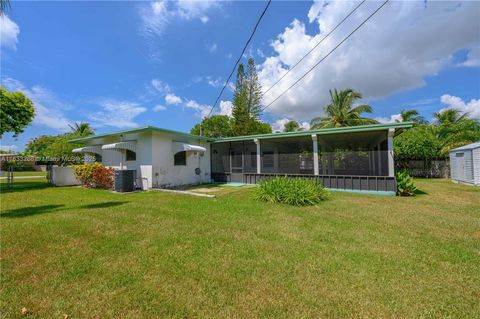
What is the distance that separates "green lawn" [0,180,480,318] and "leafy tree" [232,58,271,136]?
74.2 ft

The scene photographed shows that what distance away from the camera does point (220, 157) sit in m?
15.9

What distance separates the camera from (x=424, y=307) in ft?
7.43

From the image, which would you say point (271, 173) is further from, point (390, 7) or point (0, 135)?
point (0, 135)

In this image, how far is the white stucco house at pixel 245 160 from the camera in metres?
9.58

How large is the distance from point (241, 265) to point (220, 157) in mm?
12982

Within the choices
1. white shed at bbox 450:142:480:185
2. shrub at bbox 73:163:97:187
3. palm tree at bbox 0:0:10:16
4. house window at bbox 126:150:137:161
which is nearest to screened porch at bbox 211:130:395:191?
white shed at bbox 450:142:480:185

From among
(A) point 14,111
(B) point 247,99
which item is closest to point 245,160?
(A) point 14,111

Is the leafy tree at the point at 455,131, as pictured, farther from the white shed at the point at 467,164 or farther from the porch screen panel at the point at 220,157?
the porch screen panel at the point at 220,157

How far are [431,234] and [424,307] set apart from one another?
9.37 feet

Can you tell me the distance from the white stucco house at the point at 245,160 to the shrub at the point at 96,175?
95cm

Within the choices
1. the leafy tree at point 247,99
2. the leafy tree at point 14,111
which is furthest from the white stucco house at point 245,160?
the leafy tree at point 247,99

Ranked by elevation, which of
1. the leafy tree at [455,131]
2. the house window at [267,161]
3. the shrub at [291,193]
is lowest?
the shrub at [291,193]

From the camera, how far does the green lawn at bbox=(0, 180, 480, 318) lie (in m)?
2.30

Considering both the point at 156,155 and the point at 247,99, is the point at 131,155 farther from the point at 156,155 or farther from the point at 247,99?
the point at 247,99
